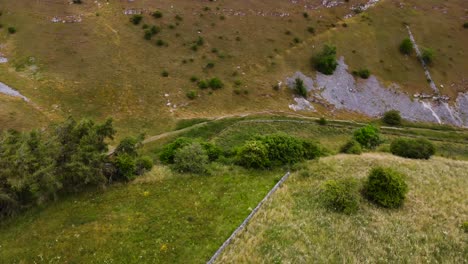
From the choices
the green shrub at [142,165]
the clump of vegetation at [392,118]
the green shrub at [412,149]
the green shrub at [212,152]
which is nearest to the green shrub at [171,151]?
the green shrub at [212,152]

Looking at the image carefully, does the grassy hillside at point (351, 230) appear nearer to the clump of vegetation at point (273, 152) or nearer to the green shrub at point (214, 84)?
the clump of vegetation at point (273, 152)

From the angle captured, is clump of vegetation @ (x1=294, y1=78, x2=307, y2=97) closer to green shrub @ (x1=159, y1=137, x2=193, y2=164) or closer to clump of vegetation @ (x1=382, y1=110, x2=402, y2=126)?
clump of vegetation @ (x1=382, y1=110, x2=402, y2=126)

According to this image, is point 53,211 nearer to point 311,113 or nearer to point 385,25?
point 311,113

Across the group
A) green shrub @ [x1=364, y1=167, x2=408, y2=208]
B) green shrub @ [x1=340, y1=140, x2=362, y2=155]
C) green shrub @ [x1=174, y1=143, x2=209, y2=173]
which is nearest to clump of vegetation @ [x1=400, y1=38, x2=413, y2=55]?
green shrub @ [x1=340, y1=140, x2=362, y2=155]

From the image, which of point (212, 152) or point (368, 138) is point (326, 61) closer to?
point (368, 138)

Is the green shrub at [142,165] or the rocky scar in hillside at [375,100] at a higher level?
the green shrub at [142,165]

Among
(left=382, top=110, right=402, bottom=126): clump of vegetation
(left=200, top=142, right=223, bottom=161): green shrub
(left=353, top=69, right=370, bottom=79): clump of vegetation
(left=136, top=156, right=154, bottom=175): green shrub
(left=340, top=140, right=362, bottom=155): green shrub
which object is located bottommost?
(left=382, top=110, right=402, bottom=126): clump of vegetation
